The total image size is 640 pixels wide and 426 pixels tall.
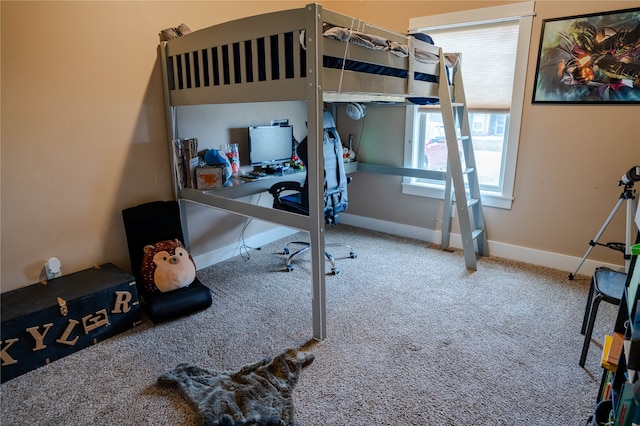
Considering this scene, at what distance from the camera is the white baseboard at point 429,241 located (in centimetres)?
307

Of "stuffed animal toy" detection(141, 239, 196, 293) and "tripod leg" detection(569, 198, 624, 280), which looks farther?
"tripod leg" detection(569, 198, 624, 280)

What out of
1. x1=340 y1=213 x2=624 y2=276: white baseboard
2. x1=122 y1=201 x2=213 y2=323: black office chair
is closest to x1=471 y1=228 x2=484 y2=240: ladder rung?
x1=340 y1=213 x2=624 y2=276: white baseboard

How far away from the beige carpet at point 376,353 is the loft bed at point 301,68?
15.0 inches

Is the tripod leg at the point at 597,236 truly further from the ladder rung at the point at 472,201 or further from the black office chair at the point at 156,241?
the black office chair at the point at 156,241

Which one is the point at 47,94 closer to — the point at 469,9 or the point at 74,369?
the point at 74,369

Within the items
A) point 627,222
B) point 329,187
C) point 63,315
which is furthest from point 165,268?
point 627,222

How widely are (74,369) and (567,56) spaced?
372cm

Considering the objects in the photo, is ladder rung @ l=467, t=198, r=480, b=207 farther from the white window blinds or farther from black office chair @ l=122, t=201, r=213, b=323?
black office chair @ l=122, t=201, r=213, b=323

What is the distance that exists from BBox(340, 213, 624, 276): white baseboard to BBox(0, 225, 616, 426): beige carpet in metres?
0.10

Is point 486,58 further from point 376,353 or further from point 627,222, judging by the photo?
point 376,353

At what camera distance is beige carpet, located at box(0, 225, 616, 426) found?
1.70 metres

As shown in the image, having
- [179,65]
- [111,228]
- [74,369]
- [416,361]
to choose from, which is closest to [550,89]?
[416,361]

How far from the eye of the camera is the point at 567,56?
2777 millimetres

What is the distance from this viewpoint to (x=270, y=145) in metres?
3.38
